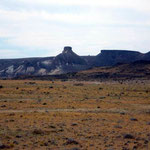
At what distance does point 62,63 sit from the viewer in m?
148

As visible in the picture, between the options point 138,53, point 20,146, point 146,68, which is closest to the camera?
point 20,146

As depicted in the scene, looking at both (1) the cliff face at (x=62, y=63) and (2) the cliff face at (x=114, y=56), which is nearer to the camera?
(1) the cliff face at (x=62, y=63)

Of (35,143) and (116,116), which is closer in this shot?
(35,143)

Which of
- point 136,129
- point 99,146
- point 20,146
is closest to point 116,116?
point 136,129

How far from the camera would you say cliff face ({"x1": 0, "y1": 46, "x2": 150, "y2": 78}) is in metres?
144

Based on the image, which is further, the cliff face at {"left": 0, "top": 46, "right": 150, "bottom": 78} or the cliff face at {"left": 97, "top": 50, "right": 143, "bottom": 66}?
the cliff face at {"left": 97, "top": 50, "right": 143, "bottom": 66}

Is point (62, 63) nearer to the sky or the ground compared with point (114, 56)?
nearer to the ground

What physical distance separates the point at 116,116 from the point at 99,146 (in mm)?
8468

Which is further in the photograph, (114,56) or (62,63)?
(114,56)

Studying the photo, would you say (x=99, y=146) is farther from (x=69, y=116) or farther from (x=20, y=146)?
(x=69, y=116)

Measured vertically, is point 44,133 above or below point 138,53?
below

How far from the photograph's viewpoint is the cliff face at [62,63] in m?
144

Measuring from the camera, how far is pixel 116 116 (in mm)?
20828

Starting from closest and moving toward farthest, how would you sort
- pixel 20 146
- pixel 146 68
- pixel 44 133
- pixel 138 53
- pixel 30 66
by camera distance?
pixel 20 146, pixel 44 133, pixel 146 68, pixel 30 66, pixel 138 53
